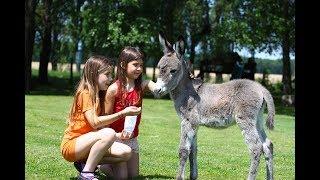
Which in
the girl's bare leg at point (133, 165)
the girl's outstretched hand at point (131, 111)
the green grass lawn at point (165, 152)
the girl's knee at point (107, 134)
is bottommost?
the green grass lawn at point (165, 152)

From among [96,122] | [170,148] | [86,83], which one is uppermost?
[86,83]

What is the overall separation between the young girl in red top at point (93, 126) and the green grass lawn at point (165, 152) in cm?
77

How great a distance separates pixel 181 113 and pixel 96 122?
1.03 meters

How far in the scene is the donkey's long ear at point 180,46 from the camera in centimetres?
593

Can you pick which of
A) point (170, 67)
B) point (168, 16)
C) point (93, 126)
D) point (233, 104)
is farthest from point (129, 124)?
point (168, 16)

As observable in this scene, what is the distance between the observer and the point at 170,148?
32.7ft

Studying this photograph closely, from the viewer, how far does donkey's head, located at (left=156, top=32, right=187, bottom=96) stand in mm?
5918

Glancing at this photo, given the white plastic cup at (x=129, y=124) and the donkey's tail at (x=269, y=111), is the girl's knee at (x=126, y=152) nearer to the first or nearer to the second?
the white plastic cup at (x=129, y=124)

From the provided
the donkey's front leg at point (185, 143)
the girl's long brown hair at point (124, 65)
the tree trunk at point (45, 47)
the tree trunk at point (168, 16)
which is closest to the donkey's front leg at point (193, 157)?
the donkey's front leg at point (185, 143)

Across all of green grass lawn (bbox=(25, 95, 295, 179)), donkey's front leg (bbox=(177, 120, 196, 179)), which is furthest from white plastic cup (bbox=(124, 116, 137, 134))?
green grass lawn (bbox=(25, 95, 295, 179))

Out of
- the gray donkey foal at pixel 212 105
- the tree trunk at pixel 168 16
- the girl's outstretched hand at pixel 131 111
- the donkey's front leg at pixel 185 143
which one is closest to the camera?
the girl's outstretched hand at pixel 131 111

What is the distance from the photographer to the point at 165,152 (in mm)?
9180

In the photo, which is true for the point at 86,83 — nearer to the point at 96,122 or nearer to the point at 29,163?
the point at 96,122
